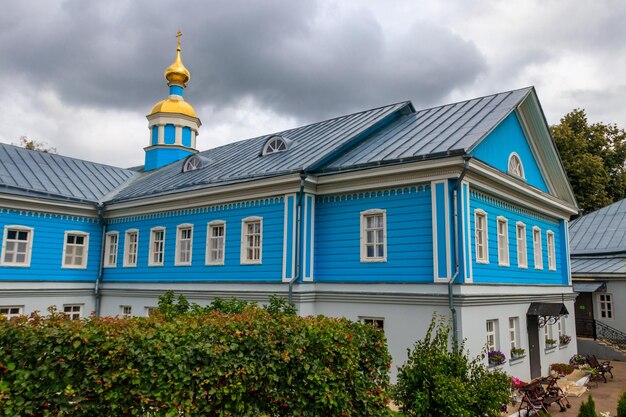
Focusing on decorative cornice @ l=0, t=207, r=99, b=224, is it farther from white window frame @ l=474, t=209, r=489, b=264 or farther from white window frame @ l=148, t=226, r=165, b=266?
white window frame @ l=474, t=209, r=489, b=264

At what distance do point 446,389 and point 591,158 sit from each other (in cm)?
2876

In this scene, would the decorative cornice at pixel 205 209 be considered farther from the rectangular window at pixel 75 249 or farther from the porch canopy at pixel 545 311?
the porch canopy at pixel 545 311

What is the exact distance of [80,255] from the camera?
20172 millimetres

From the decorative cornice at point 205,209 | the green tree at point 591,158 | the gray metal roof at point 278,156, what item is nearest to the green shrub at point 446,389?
the gray metal roof at point 278,156

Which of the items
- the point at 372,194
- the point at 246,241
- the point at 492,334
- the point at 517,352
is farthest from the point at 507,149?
the point at 246,241

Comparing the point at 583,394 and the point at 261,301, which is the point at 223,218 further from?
the point at 583,394

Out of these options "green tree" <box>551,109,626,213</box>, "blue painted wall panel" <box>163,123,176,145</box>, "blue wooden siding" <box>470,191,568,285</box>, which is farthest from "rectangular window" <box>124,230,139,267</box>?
"green tree" <box>551,109,626,213</box>

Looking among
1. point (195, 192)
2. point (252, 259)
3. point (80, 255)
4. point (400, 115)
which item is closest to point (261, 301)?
point (252, 259)

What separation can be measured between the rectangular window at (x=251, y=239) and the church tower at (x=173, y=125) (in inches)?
469

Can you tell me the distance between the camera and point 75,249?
19.9 meters

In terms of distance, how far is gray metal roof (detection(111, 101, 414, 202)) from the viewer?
50.0 feet

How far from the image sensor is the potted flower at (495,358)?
40.5 ft

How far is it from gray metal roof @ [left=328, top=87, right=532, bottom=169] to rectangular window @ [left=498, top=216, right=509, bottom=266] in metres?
2.78

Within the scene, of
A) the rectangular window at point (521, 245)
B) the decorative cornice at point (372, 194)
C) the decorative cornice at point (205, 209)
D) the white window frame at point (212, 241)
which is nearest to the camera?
the decorative cornice at point (372, 194)
